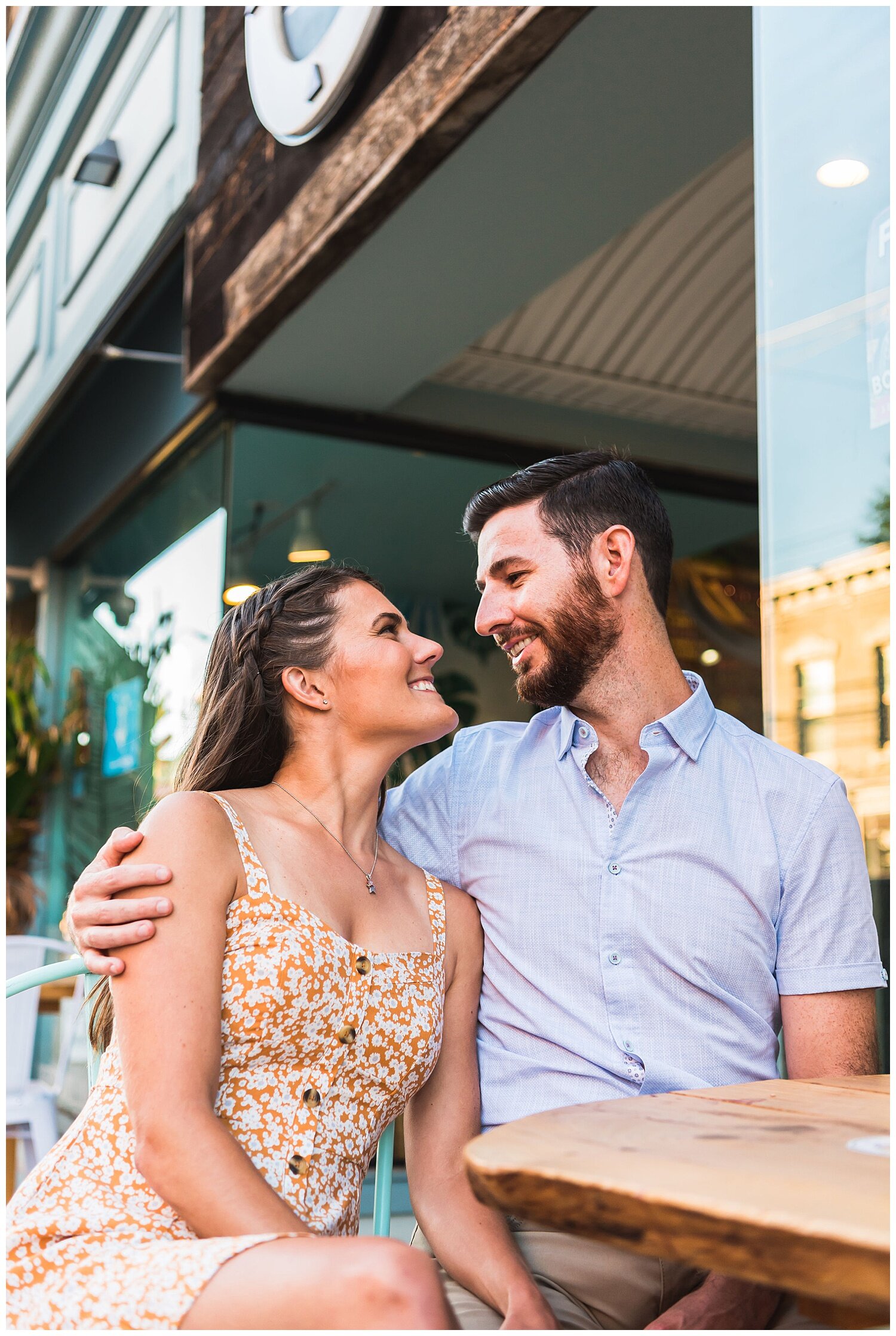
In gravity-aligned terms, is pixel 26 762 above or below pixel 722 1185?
above

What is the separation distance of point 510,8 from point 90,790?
5.34 meters

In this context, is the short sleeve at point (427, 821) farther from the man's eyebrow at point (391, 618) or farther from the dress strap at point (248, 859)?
the dress strap at point (248, 859)

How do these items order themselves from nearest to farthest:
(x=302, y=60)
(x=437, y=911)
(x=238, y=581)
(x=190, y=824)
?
(x=190, y=824) → (x=437, y=911) → (x=302, y=60) → (x=238, y=581)

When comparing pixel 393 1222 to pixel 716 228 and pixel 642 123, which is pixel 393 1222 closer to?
pixel 642 123

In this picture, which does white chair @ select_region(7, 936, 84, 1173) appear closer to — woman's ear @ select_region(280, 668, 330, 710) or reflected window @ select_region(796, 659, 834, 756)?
woman's ear @ select_region(280, 668, 330, 710)

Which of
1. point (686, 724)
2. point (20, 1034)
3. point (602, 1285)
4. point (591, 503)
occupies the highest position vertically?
point (591, 503)

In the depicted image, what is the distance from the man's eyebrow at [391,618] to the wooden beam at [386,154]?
148cm

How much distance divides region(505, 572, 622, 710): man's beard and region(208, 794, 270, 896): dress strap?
25.8 inches

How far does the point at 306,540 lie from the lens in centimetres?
517

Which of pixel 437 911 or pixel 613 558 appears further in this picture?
pixel 613 558

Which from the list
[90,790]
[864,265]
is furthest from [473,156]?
[90,790]

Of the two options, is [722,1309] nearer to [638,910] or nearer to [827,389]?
[638,910]

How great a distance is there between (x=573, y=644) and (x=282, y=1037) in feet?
2.98

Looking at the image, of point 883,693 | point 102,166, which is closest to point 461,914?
point 883,693
